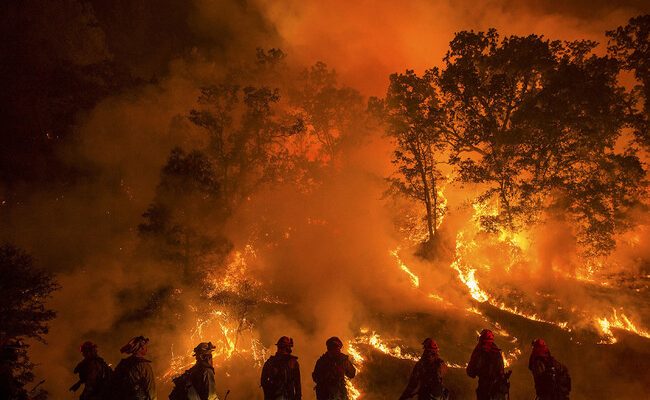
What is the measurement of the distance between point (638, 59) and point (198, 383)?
20371mm

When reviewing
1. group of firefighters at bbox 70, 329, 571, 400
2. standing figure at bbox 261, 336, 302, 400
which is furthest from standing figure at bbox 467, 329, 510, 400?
standing figure at bbox 261, 336, 302, 400

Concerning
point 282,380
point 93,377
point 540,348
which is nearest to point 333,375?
point 282,380

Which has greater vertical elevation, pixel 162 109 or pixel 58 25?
pixel 58 25

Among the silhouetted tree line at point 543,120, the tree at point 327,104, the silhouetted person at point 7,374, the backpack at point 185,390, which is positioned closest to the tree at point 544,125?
the silhouetted tree line at point 543,120

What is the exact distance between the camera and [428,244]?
23.2 m

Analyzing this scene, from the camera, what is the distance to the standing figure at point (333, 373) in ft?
23.8

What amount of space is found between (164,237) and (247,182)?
358 inches

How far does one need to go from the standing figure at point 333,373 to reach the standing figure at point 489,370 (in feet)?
6.50

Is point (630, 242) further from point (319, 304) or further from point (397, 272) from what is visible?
point (319, 304)

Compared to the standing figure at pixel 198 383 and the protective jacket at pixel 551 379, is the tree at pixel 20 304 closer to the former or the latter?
the standing figure at pixel 198 383

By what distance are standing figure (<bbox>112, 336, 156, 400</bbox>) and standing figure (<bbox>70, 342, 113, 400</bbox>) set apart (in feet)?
1.49

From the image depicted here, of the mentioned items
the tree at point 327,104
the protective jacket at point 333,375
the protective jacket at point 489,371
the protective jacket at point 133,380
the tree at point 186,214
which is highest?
the tree at point 327,104

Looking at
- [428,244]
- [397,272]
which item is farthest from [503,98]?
[397,272]

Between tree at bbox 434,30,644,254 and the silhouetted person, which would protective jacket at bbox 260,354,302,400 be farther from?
tree at bbox 434,30,644,254
